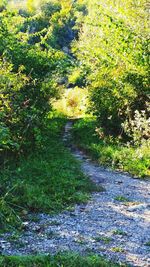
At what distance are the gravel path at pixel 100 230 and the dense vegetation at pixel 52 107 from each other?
18.6 inches

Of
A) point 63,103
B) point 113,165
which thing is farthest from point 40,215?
point 63,103

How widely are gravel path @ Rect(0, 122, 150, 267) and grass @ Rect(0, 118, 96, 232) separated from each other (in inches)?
12.1

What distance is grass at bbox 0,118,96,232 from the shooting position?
27.0 feet

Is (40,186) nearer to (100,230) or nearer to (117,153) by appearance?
(100,230)

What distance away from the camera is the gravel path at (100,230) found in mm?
6590

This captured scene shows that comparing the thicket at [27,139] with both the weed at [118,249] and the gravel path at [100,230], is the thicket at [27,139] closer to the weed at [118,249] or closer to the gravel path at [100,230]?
the gravel path at [100,230]

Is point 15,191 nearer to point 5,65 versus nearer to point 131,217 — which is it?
point 131,217

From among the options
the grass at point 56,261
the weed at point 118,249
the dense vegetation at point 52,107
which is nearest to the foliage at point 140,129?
the dense vegetation at point 52,107

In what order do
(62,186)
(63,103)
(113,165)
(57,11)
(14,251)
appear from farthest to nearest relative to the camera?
(57,11) < (63,103) < (113,165) < (62,186) < (14,251)

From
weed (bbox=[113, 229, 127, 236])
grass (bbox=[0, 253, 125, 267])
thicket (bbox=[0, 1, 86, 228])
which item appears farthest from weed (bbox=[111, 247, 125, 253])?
thicket (bbox=[0, 1, 86, 228])

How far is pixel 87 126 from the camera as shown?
64.1ft

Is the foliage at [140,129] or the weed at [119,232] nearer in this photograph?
the weed at [119,232]

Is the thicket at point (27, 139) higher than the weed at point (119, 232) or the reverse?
higher

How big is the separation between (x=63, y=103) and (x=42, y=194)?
2347 centimetres
